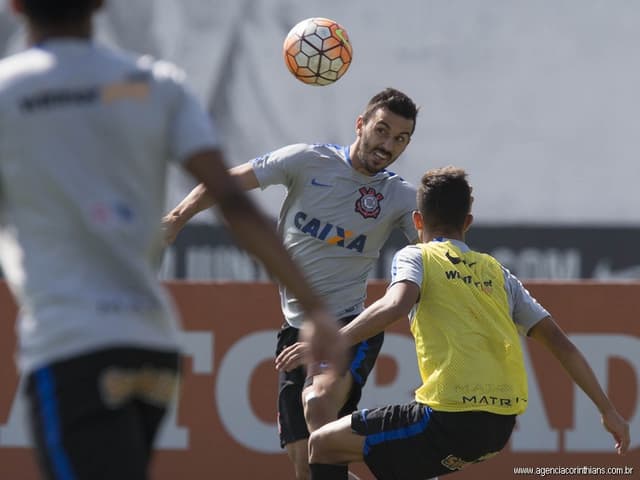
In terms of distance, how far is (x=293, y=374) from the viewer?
6.59m

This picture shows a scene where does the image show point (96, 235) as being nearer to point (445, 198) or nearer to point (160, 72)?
point (160, 72)

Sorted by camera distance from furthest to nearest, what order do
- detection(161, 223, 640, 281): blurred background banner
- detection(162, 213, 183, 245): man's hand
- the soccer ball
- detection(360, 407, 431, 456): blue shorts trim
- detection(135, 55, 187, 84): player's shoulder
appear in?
detection(161, 223, 640, 281): blurred background banner
the soccer ball
detection(162, 213, 183, 245): man's hand
detection(360, 407, 431, 456): blue shorts trim
detection(135, 55, 187, 84): player's shoulder

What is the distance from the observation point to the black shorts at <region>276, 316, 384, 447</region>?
257 inches

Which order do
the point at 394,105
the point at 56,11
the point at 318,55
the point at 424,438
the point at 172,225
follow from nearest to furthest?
the point at 56,11
the point at 424,438
the point at 172,225
the point at 394,105
the point at 318,55

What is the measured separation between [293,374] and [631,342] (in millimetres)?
2897

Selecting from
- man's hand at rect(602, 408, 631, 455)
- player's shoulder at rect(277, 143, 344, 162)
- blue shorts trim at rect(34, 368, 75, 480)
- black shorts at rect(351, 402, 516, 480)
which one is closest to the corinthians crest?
player's shoulder at rect(277, 143, 344, 162)

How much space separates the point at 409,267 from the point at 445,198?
0.35 meters

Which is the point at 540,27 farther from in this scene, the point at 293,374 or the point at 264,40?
the point at 293,374

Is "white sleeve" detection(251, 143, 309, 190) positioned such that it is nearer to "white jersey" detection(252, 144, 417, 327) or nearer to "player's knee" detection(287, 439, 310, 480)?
"white jersey" detection(252, 144, 417, 327)

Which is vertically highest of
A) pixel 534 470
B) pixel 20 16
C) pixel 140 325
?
pixel 20 16

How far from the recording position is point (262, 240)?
9.97 ft

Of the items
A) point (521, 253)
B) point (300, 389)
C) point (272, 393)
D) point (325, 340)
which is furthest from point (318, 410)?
point (521, 253)

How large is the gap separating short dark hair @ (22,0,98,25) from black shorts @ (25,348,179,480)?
2.72ft

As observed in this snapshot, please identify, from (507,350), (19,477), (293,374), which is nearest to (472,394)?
(507,350)
